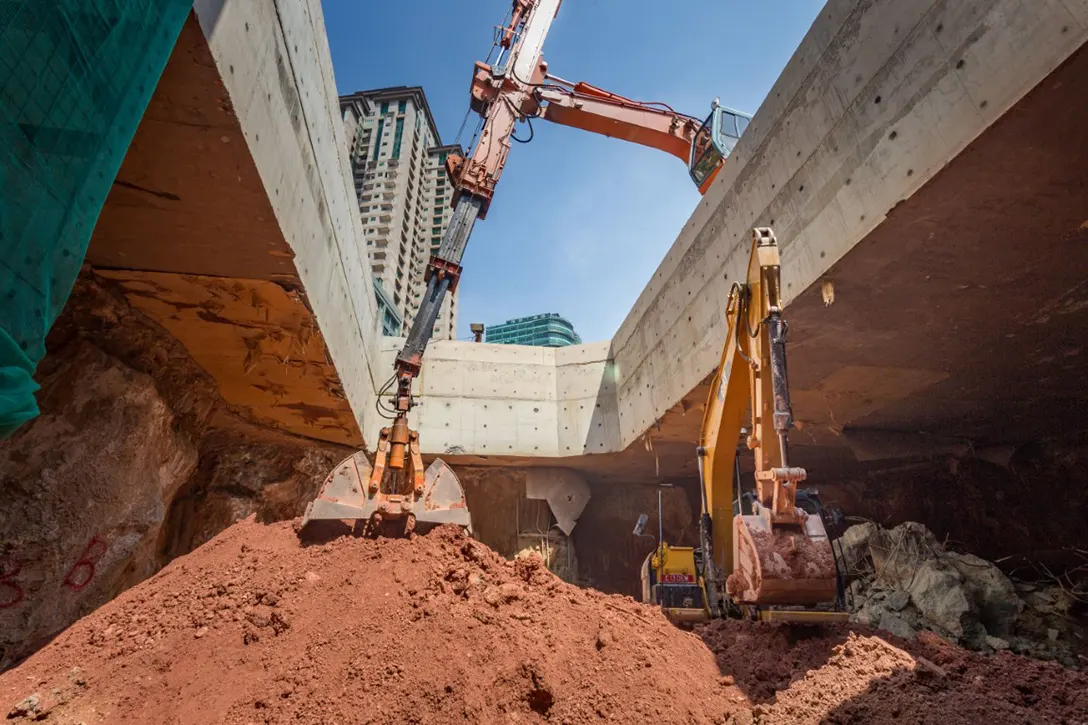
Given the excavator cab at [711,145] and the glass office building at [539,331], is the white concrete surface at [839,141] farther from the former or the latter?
the glass office building at [539,331]

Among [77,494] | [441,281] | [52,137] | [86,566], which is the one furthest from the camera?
[441,281]

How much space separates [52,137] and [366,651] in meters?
3.03

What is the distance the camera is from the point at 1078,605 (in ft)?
27.0

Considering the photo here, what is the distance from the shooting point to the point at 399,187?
36000mm

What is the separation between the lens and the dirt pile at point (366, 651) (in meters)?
3.20

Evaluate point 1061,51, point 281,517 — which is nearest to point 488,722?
point 1061,51

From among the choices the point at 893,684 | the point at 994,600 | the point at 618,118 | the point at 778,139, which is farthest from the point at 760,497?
the point at 618,118

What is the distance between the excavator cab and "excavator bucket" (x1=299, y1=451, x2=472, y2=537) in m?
10.8

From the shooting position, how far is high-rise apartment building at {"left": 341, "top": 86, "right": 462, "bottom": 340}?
34875 mm

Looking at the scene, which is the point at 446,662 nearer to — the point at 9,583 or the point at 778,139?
the point at 9,583

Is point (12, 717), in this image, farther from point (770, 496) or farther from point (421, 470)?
point (770, 496)

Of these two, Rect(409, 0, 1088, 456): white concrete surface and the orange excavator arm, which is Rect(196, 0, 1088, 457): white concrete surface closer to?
Rect(409, 0, 1088, 456): white concrete surface

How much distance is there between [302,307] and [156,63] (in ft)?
10.4

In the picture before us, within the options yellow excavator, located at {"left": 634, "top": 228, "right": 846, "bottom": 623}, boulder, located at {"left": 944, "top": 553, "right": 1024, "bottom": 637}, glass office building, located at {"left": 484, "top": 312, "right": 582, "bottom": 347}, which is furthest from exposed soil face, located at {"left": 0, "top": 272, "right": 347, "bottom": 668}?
glass office building, located at {"left": 484, "top": 312, "right": 582, "bottom": 347}
